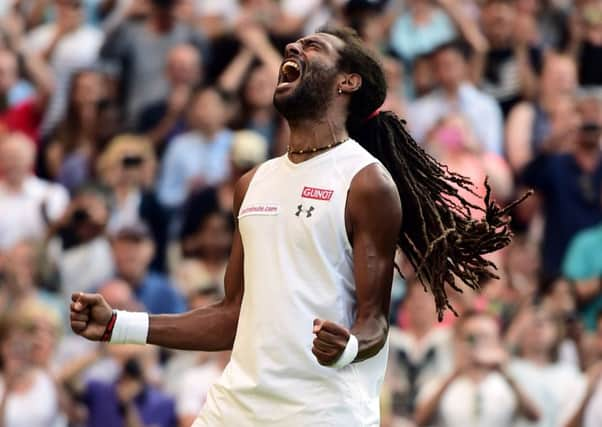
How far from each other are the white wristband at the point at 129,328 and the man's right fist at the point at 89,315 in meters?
0.05

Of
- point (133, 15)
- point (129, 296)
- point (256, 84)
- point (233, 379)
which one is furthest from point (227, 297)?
point (133, 15)

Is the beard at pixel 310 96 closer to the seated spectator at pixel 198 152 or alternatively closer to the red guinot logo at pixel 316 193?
the red guinot logo at pixel 316 193

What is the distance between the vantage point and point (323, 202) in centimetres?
593

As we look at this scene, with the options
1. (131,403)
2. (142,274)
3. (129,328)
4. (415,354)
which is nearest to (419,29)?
(142,274)

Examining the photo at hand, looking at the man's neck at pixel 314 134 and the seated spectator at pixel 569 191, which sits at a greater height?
the man's neck at pixel 314 134

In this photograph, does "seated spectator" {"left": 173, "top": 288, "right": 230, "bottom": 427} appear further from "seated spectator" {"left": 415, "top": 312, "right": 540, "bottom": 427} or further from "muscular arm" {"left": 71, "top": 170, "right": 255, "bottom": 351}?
"muscular arm" {"left": 71, "top": 170, "right": 255, "bottom": 351}

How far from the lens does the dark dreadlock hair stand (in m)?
6.09

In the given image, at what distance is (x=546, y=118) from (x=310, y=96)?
23.0 feet

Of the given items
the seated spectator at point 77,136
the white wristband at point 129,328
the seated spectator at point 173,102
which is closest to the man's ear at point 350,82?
the white wristband at point 129,328

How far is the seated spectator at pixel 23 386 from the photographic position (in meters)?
10.4

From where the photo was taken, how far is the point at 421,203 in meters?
6.17

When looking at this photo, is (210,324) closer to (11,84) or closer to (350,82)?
(350,82)

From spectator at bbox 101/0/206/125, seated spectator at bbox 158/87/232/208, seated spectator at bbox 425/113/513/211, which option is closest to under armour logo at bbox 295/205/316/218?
seated spectator at bbox 425/113/513/211

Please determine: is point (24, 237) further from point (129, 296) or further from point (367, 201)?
point (367, 201)
